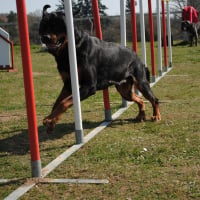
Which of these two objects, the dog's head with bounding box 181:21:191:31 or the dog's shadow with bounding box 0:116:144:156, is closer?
the dog's shadow with bounding box 0:116:144:156

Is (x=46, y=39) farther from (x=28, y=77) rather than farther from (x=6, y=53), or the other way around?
(x=6, y=53)

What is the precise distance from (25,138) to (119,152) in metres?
1.41

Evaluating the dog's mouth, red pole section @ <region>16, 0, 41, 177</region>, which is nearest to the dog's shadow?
red pole section @ <region>16, 0, 41, 177</region>

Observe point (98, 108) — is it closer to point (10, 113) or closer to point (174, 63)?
point (10, 113)

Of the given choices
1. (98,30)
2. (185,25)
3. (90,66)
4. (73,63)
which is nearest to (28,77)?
(73,63)

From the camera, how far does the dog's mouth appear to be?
4898mm

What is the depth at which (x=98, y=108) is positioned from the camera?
7.34m

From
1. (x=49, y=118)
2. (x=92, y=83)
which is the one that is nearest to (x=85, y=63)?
(x=92, y=83)

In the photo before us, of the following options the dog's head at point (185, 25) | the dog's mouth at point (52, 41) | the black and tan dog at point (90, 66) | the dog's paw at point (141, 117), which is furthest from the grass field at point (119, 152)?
the dog's head at point (185, 25)

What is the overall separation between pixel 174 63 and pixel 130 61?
895 centimetres

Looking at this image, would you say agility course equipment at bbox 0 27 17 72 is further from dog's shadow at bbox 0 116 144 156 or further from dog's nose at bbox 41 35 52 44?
dog's nose at bbox 41 35 52 44

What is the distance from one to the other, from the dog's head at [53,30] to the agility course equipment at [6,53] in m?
9.04

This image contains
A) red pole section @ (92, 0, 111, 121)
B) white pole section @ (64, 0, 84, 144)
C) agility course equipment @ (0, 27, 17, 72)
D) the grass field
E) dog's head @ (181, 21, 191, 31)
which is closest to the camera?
the grass field

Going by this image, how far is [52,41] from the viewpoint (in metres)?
4.91
